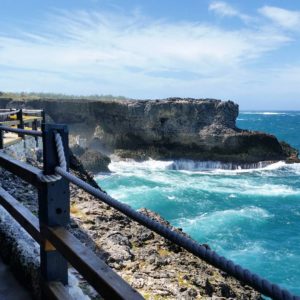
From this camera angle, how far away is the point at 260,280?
1.24 m

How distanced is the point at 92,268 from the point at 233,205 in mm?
24091

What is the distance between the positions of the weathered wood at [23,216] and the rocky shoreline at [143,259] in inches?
15.0

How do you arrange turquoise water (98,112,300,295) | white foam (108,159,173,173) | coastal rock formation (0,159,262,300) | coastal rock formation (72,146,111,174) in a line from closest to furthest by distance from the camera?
coastal rock formation (0,159,262,300) < turquoise water (98,112,300,295) < coastal rock formation (72,146,111,174) < white foam (108,159,173,173)

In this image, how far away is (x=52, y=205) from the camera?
9.00 feet

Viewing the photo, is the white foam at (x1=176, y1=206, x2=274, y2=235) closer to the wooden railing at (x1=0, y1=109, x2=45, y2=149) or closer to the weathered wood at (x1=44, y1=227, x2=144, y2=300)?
the wooden railing at (x1=0, y1=109, x2=45, y2=149)

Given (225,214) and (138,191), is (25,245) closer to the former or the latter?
(225,214)

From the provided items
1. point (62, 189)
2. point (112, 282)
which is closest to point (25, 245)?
point (62, 189)

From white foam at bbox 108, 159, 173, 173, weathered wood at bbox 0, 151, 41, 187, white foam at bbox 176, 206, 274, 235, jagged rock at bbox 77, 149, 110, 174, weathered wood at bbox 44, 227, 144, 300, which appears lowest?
white foam at bbox 108, 159, 173, 173

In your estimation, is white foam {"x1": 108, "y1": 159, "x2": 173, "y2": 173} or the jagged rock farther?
white foam {"x1": 108, "y1": 159, "x2": 173, "y2": 173}

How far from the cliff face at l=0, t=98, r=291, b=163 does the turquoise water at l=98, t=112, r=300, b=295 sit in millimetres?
2188

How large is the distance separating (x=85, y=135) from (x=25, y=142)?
34.1 metres

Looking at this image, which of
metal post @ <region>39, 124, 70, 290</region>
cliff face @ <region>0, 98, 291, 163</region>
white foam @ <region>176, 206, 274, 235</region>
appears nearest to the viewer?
metal post @ <region>39, 124, 70, 290</region>

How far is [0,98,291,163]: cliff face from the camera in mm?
43094

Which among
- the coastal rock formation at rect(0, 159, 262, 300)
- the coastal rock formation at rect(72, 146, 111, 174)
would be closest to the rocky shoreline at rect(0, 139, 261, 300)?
the coastal rock formation at rect(0, 159, 262, 300)
